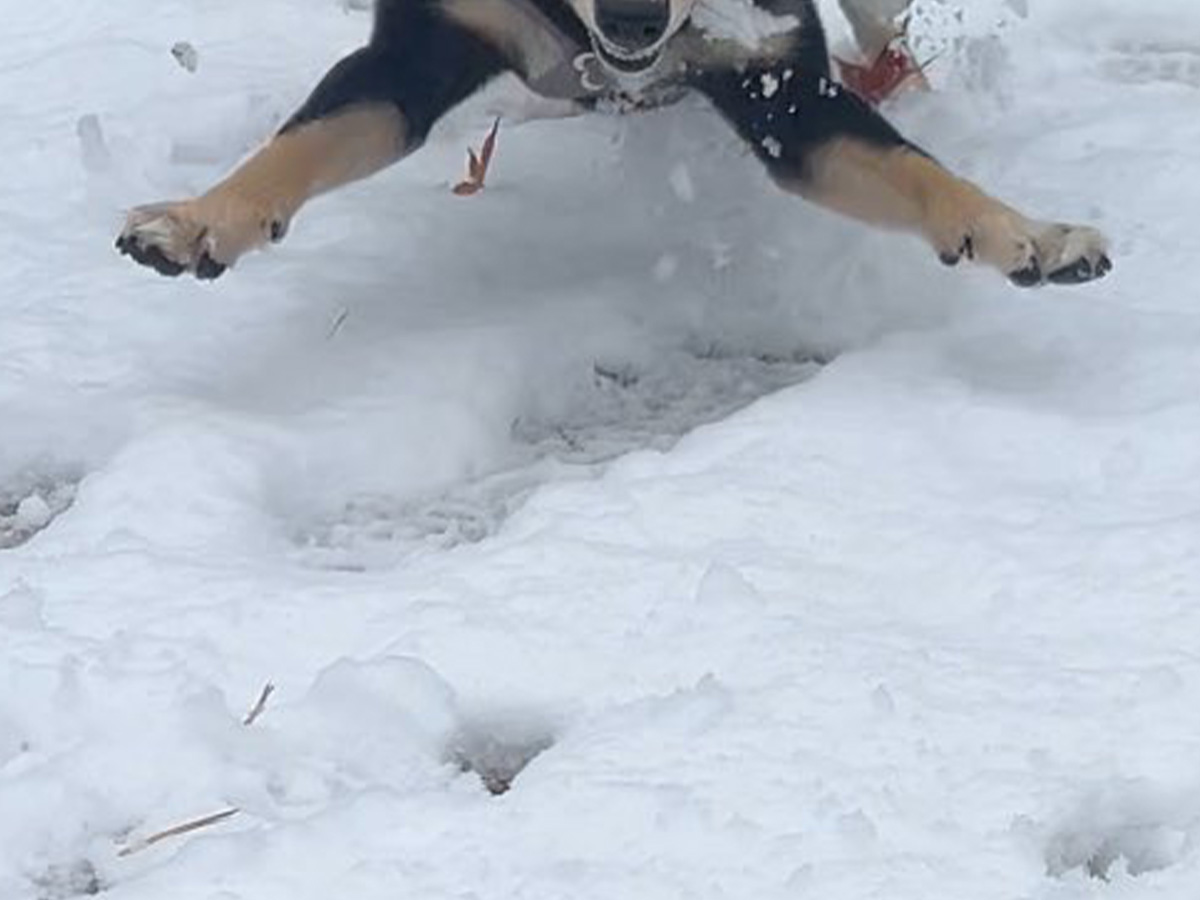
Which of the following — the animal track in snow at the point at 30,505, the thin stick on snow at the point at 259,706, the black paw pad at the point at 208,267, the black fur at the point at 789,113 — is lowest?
the animal track in snow at the point at 30,505

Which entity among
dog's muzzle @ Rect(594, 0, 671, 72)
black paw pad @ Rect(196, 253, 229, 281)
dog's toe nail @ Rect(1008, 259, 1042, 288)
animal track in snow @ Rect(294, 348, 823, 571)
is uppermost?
dog's muzzle @ Rect(594, 0, 671, 72)

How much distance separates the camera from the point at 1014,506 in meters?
2.47

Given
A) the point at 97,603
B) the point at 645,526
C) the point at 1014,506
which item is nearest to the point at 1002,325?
the point at 1014,506

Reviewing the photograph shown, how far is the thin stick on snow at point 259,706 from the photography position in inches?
81.4

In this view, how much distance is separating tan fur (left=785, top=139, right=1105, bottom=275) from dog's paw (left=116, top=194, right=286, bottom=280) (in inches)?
27.0

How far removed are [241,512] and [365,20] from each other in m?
1.79

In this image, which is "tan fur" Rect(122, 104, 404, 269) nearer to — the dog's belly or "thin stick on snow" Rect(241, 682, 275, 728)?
the dog's belly

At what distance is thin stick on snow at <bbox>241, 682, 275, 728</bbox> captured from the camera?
2.07 m

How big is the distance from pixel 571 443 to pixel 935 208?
19.8 inches

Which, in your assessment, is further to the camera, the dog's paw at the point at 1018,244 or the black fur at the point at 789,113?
the black fur at the point at 789,113

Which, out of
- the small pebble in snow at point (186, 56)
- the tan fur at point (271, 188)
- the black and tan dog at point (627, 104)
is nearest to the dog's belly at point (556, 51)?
the black and tan dog at point (627, 104)

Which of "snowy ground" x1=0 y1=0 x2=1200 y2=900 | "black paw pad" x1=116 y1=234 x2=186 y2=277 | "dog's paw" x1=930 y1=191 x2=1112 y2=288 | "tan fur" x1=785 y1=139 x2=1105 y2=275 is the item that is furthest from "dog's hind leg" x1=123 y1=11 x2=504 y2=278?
"dog's paw" x1=930 y1=191 x2=1112 y2=288

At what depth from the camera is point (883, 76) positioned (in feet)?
12.2

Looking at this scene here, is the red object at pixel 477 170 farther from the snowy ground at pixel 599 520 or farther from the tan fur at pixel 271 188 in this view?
the tan fur at pixel 271 188
